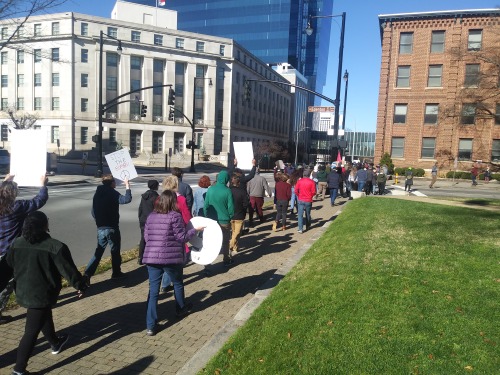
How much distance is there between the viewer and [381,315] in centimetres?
470

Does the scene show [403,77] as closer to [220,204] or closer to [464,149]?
[464,149]

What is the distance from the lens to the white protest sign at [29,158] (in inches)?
221

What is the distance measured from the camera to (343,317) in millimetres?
4738

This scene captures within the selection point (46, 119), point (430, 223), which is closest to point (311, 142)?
point (46, 119)

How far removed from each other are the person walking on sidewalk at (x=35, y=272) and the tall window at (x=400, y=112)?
41349 millimetres

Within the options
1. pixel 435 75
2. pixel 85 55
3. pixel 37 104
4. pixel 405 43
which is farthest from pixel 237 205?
pixel 37 104

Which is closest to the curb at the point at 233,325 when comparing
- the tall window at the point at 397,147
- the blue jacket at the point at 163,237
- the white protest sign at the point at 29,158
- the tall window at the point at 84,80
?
the blue jacket at the point at 163,237

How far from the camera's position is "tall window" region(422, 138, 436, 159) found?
39934mm

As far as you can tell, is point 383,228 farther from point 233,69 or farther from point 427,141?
point 233,69

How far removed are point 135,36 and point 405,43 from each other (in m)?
43.0

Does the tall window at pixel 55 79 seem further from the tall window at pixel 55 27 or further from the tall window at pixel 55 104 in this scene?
the tall window at pixel 55 27

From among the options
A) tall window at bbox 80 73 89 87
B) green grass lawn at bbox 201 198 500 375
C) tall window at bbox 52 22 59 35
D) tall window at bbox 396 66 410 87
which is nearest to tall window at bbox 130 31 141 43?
tall window at bbox 80 73 89 87

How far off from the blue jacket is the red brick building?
37.1 m

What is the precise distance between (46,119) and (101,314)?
65797mm
